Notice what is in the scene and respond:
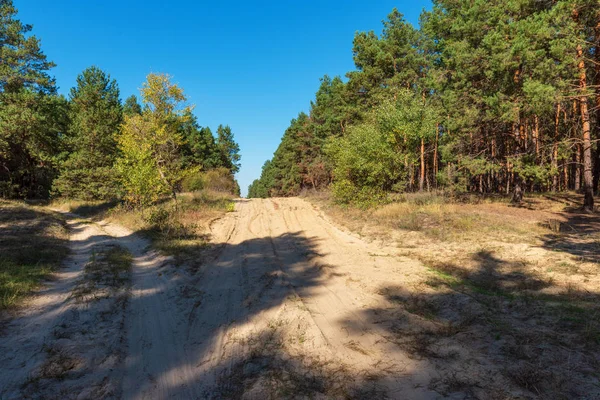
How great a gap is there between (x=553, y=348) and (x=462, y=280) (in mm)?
3175

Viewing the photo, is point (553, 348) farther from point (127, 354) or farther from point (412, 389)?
point (127, 354)

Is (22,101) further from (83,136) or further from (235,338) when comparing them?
(235,338)

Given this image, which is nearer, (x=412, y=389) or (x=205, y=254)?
(x=412, y=389)

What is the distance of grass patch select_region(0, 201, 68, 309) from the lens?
6601 mm

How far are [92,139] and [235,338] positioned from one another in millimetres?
29114

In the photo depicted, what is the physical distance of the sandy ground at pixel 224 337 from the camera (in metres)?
3.58

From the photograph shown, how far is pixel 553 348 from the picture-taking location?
13.2 feet

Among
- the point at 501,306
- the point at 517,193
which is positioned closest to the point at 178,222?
the point at 501,306

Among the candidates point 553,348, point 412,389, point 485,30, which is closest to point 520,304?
point 553,348

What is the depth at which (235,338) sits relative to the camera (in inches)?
188

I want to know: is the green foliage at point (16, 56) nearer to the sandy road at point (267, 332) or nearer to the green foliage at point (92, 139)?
the green foliage at point (92, 139)

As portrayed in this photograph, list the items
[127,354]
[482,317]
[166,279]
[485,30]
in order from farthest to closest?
[485,30] < [166,279] < [482,317] < [127,354]

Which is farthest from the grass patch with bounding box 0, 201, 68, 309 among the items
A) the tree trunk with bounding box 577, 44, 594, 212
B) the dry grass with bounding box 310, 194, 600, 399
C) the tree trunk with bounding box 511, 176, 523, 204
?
the tree trunk with bounding box 511, 176, 523, 204

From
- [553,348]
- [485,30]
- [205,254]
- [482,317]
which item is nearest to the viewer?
[553,348]
